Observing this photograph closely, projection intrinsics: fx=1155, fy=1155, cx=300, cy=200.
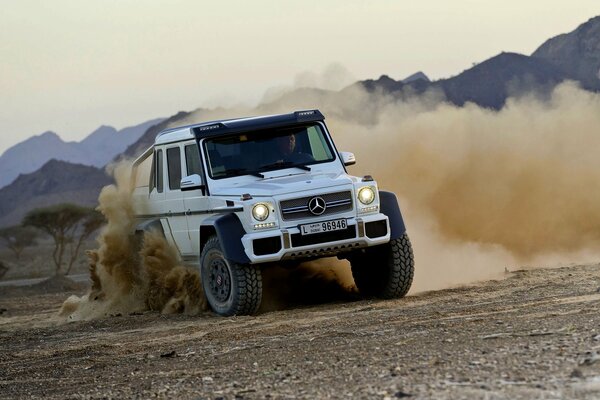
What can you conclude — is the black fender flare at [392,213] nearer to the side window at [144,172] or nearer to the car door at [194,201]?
the car door at [194,201]

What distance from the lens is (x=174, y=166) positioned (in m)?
13.7

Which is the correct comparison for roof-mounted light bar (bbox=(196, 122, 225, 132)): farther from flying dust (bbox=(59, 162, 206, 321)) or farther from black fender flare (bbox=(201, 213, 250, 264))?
flying dust (bbox=(59, 162, 206, 321))

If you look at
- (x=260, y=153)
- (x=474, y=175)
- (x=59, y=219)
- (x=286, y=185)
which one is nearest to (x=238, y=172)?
(x=260, y=153)

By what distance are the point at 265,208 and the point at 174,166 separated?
224 centimetres

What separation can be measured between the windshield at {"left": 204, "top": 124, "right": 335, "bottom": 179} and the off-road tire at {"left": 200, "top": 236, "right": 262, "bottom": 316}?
89 centimetres

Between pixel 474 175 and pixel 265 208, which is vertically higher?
pixel 265 208

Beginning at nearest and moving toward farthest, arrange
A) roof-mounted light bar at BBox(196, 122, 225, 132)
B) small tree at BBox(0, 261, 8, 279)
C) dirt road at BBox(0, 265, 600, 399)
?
dirt road at BBox(0, 265, 600, 399) < roof-mounted light bar at BBox(196, 122, 225, 132) < small tree at BBox(0, 261, 8, 279)

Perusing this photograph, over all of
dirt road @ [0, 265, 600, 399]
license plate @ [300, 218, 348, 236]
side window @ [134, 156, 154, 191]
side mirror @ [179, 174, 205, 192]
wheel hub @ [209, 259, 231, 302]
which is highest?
side window @ [134, 156, 154, 191]

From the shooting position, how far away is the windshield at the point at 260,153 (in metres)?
12.9

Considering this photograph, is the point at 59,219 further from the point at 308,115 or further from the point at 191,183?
the point at 191,183

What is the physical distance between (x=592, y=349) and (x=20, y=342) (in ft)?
23.9

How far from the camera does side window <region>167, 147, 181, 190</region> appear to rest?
1355cm

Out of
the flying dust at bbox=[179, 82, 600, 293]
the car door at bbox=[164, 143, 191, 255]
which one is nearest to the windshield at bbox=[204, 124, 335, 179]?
the car door at bbox=[164, 143, 191, 255]

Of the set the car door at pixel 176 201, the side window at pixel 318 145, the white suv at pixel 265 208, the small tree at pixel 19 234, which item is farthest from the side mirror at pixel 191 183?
the small tree at pixel 19 234
